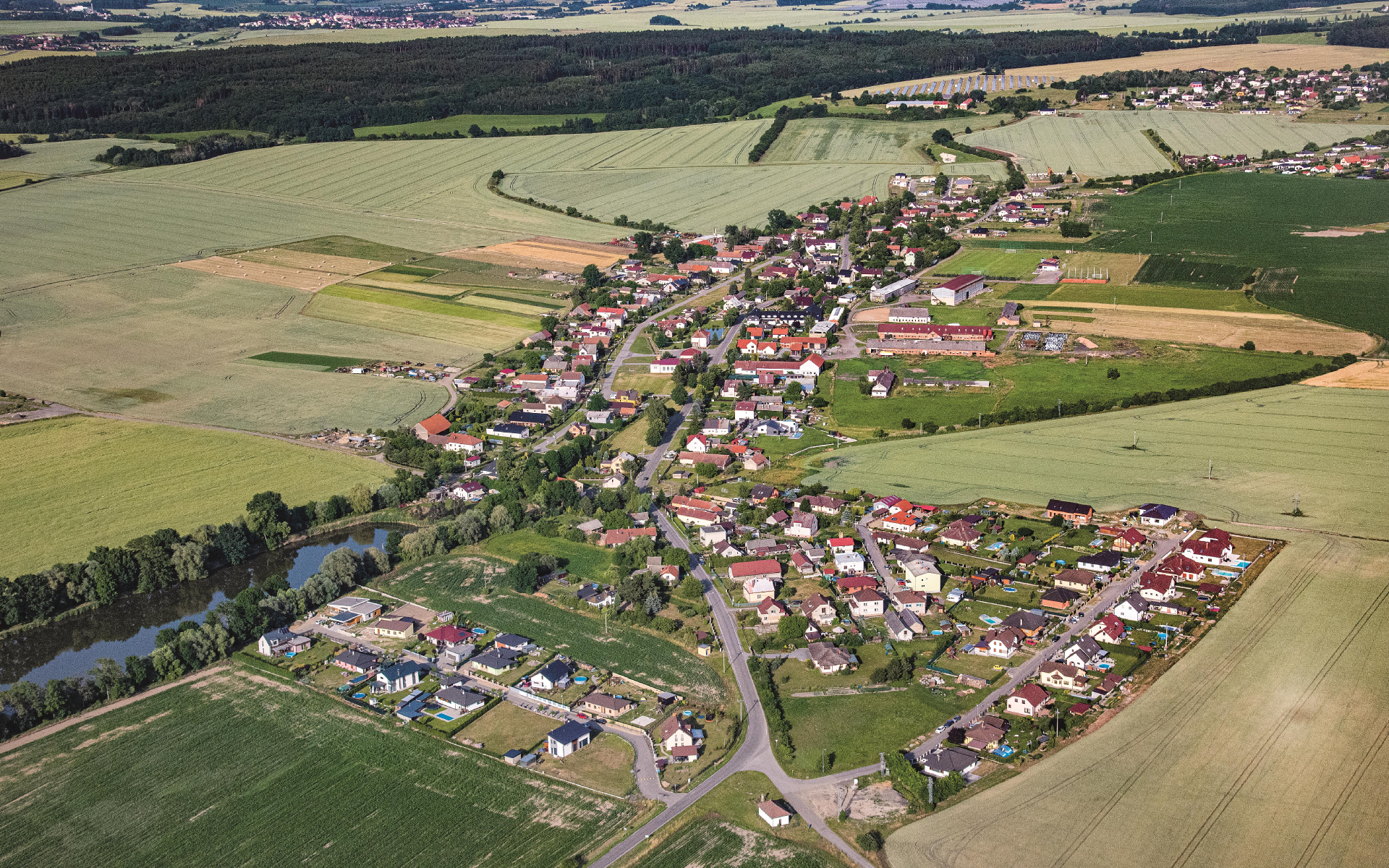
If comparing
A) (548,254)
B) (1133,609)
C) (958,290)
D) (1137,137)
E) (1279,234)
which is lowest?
(1133,609)

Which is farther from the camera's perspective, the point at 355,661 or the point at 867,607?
the point at 867,607

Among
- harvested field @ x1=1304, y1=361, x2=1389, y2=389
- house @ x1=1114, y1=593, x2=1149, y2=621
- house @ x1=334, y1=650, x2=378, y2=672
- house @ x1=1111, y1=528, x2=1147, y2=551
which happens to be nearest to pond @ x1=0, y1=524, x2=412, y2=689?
house @ x1=334, y1=650, x2=378, y2=672

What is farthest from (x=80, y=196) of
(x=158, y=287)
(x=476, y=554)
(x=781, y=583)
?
(x=781, y=583)

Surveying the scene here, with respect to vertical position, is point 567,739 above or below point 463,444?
below

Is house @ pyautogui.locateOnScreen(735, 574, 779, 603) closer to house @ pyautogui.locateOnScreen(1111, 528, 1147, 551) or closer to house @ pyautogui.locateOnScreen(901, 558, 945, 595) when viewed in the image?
house @ pyautogui.locateOnScreen(901, 558, 945, 595)

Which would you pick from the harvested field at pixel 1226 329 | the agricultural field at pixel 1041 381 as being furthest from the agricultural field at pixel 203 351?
the harvested field at pixel 1226 329

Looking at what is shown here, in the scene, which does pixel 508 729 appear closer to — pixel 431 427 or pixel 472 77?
pixel 431 427

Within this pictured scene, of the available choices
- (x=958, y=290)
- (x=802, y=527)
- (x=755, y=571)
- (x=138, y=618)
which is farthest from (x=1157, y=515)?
(x=138, y=618)
